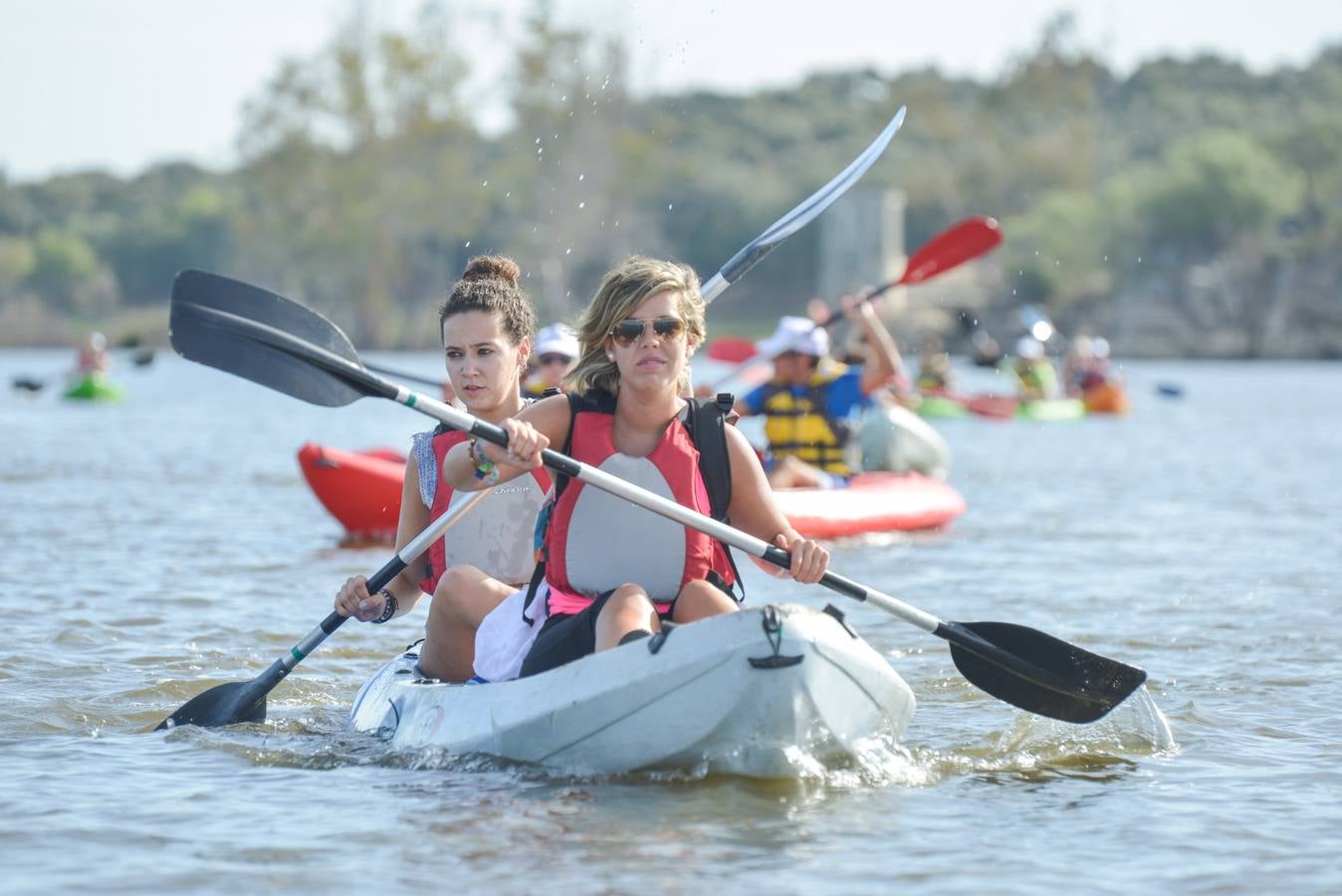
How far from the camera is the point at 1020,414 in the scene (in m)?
24.6

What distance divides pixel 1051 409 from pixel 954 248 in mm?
15236

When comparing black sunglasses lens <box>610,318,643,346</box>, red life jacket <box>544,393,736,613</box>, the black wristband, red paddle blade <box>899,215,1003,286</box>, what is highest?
red paddle blade <box>899,215,1003,286</box>

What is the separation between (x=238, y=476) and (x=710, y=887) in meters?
12.9


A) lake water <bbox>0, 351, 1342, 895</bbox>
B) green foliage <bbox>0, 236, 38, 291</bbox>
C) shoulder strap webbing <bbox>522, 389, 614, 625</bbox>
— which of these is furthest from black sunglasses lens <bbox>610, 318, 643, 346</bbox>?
green foliage <bbox>0, 236, 38, 291</bbox>

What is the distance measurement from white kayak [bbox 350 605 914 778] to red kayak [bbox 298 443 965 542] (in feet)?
18.2

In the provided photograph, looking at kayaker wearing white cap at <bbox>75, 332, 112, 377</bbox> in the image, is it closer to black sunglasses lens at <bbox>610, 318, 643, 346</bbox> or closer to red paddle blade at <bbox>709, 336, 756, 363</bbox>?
red paddle blade at <bbox>709, 336, 756, 363</bbox>

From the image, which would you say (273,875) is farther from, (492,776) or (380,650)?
(380,650)

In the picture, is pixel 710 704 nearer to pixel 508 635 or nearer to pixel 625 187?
pixel 508 635

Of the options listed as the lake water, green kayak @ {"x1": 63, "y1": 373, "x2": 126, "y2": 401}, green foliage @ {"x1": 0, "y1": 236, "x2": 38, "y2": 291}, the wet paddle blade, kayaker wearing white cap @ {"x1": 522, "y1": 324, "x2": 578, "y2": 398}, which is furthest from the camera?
green foliage @ {"x1": 0, "y1": 236, "x2": 38, "y2": 291}

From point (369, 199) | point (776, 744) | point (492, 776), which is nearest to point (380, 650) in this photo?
point (492, 776)

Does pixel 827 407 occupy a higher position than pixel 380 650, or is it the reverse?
pixel 827 407

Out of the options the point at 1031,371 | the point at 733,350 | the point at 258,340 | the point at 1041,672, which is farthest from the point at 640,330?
the point at 1031,371

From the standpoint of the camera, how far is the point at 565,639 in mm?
4594

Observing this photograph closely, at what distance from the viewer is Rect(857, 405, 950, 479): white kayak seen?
15.0 meters
